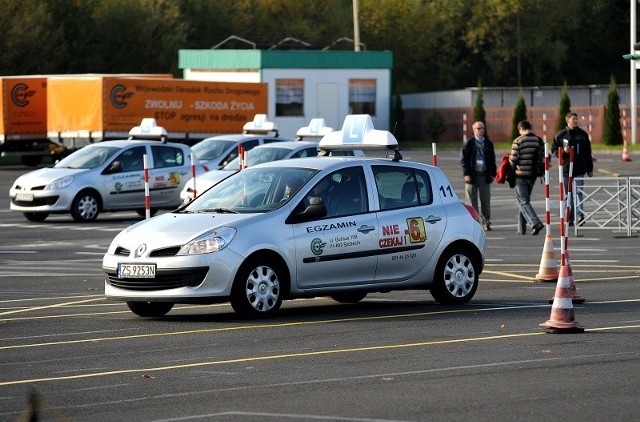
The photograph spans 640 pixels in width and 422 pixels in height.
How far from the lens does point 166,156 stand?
31359 mm

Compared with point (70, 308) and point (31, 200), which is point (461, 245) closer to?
point (70, 308)

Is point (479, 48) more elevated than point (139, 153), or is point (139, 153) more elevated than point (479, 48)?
point (479, 48)

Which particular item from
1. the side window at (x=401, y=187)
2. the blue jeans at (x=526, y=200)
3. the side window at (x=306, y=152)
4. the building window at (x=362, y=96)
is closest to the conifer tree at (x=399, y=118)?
the building window at (x=362, y=96)

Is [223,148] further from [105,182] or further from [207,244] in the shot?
[207,244]

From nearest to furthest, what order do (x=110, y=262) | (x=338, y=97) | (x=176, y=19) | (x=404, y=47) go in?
(x=110, y=262)
(x=338, y=97)
(x=176, y=19)
(x=404, y=47)

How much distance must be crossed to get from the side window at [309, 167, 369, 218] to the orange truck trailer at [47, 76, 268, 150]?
34652mm

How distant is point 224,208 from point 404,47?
76.1m

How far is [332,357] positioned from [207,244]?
2794 mm

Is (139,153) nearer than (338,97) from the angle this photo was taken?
Yes

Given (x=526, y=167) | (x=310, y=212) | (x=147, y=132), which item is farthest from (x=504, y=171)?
(x=310, y=212)

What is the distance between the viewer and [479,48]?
9125 centimetres

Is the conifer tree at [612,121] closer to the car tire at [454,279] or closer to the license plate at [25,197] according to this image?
the license plate at [25,197]

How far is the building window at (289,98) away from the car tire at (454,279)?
52855mm

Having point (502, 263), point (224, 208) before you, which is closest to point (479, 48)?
point (502, 263)
